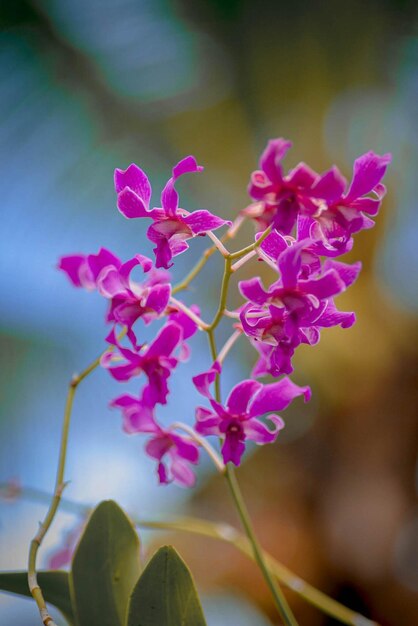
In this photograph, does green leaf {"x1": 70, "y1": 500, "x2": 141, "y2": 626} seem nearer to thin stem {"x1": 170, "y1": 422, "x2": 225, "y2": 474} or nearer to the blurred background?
thin stem {"x1": 170, "y1": 422, "x2": 225, "y2": 474}

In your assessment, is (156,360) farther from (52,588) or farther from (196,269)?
(52,588)

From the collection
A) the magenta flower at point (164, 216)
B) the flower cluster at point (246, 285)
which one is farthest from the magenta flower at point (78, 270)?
the magenta flower at point (164, 216)

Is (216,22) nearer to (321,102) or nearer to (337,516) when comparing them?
(321,102)

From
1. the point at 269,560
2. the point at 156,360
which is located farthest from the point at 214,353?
the point at 269,560

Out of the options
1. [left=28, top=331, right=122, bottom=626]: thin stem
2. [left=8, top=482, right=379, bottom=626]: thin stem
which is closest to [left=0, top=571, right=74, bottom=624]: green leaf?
[left=28, top=331, right=122, bottom=626]: thin stem

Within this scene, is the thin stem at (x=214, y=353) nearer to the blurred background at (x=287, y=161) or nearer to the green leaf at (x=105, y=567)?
the green leaf at (x=105, y=567)

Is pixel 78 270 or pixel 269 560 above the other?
pixel 78 270
